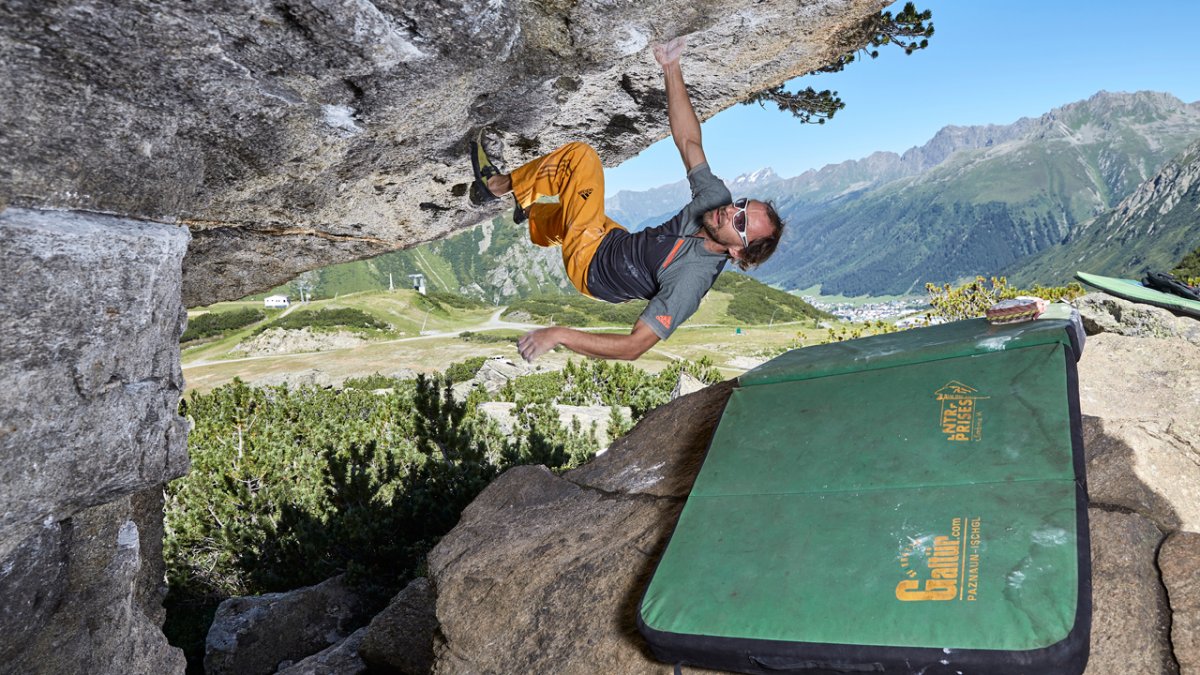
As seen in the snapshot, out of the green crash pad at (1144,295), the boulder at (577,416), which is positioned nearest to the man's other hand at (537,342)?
the green crash pad at (1144,295)

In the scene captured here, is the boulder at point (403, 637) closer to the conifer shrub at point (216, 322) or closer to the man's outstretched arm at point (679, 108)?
the man's outstretched arm at point (679, 108)

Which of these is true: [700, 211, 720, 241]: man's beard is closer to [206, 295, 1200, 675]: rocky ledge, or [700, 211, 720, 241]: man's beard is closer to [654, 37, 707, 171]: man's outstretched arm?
[654, 37, 707, 171]: man's outstretched arm

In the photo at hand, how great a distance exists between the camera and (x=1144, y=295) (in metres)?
11.5

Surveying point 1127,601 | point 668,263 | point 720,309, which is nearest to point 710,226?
point 668,263

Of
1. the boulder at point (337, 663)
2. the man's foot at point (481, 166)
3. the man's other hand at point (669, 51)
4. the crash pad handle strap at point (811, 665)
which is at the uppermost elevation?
the man's other hand at point (669, 51)

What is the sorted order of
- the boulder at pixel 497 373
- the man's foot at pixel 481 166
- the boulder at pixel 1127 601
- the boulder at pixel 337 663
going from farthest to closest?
the boulder at pixel 497 373 < the boulder at pixel 337 663 < the man's foot at pixel 481 166 < the boulder at pixel 1127 601

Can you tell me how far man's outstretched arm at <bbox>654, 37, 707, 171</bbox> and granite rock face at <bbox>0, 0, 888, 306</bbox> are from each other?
172 millimetres

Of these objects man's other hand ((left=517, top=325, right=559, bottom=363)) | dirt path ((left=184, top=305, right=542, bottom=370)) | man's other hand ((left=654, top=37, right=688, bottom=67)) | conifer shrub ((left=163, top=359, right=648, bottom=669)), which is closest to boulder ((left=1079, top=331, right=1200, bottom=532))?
man's other hand ((left=517, top=325, right=559, bottom=363))

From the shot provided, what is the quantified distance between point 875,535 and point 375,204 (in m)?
6.02

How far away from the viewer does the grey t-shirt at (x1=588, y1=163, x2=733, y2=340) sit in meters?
5.52

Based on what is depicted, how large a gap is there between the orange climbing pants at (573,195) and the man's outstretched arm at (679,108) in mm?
762

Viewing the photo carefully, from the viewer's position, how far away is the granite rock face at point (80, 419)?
3557mm

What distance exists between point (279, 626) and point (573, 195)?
8590 millimetres

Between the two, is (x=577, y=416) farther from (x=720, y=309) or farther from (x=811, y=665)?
(x=720, y=309)
